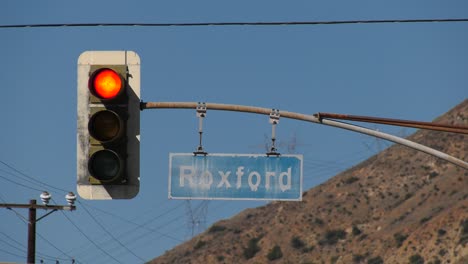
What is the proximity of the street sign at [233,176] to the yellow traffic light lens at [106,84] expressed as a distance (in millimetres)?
1527

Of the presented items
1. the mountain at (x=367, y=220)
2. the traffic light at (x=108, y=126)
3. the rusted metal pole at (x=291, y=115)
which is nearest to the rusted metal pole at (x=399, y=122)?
the rusted metal pole at (x=291, y=115)

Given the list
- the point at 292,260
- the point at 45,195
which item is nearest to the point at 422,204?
the point at 292,260

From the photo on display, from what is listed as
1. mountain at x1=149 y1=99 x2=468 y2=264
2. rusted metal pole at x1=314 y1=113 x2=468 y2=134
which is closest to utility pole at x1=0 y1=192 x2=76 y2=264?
rusted metal pole at x1=314 y1=113 x2=468 y2=134

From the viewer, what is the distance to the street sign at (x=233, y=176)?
55.1 feet

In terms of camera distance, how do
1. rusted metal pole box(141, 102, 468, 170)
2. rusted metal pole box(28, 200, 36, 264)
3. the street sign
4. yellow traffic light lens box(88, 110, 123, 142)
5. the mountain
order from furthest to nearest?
1. the mountain
2. rusted metal pole box(28, 200, 36, 264)
3. the street sign
4. rusted metal pole box(141, 102, 468, 170)
5. yellow traffic light lens box(88, 110, 123, 142)

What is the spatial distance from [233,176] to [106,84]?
234 cm

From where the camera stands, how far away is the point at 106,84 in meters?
15.7

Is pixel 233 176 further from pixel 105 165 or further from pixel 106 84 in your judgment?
pixel 106 84

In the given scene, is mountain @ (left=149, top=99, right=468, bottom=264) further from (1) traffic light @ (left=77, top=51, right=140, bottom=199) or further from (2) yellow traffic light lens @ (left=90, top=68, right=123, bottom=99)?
(2) yellow traffic light lens @ (left=90, top=68, right=123, bottom=99)

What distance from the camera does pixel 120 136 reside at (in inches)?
612

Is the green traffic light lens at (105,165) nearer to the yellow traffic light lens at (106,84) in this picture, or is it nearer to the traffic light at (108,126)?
the traffic light at (108,126)

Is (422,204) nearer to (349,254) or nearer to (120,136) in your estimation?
(349,254)

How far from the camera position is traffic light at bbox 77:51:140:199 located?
1562 cm

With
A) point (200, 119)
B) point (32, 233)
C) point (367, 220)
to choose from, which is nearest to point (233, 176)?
point (200, 119)
